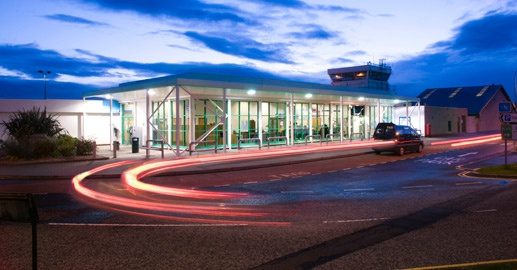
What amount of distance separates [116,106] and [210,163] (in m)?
17.5

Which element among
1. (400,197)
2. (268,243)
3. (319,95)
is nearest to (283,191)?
(400,197)

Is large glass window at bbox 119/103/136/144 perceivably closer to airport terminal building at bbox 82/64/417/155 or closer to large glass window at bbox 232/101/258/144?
airport terminal building at bbox 82/64/417/155

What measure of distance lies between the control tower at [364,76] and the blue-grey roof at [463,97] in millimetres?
7128

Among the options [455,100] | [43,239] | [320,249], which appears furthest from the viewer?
[455,100]

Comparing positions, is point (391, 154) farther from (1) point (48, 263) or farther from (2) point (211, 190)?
(1) point (48, 263)

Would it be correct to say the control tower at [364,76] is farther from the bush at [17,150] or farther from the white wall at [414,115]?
the bush at [17,150]

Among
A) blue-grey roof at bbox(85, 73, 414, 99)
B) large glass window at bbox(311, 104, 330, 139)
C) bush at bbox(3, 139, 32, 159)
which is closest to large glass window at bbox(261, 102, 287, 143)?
blue-grey roof at bbox(85, 73, 414, 99)

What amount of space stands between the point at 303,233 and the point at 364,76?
7114 cm

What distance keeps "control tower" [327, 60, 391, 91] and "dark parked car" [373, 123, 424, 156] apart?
46.5 meters

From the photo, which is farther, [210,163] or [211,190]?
[210,163]

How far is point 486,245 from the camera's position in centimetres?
763

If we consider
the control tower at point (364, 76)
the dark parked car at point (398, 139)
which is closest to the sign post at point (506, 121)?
the dark parked car at point (398, 139)

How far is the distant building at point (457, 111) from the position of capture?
5328 centimetres

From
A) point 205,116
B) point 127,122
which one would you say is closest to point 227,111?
point 205,116
